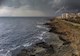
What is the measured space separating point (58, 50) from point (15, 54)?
1041 cm

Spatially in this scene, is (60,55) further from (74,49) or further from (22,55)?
(22,55)

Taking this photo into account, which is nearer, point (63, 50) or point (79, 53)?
point (79, 53)

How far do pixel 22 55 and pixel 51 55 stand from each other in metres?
6.54

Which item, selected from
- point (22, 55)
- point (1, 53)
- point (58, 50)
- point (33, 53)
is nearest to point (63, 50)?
point (58, 50)

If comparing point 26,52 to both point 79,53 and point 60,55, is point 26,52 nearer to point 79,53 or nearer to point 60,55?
point 60,55

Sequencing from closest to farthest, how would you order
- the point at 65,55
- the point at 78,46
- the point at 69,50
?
the point at 65,55
the point at 69,50
the point at 78,46

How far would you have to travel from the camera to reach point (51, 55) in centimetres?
3422

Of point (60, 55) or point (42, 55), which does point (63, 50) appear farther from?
point (42, 55)

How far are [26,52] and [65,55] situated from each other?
30.7 ft

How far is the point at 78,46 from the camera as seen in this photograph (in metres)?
38.4

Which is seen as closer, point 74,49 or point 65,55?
point 65,55

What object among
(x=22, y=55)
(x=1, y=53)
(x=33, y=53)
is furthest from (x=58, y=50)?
(x=1, y=53)

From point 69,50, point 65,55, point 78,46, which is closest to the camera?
point 65,55

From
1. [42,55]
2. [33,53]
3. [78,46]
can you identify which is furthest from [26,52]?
[78,46]
